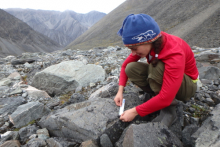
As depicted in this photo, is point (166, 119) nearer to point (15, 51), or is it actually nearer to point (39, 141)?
point (39, 141)

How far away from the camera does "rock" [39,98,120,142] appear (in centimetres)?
203

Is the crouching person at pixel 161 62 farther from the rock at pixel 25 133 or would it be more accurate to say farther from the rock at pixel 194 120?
the rock at pixel 25 133

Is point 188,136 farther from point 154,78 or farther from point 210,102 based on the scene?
point 210,102

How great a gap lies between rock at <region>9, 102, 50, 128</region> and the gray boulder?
2.69 metres

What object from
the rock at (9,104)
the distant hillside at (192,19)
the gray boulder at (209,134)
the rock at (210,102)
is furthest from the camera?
the distant hillside at (192,19)

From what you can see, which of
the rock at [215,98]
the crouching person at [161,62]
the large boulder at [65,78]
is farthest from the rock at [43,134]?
the rock at [215,98]

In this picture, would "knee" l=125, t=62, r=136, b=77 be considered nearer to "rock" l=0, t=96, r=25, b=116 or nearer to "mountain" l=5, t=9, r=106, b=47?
"rock" l=0, t=96, r=25, b=116

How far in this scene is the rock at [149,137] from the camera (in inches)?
64.3

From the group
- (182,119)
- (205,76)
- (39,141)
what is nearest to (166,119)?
(182,119)

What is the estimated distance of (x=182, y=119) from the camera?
229 cm

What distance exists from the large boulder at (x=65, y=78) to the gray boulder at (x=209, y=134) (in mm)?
3280

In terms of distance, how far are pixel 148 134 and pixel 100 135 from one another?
0.66 meters

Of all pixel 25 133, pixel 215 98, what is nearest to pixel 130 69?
pixel 215 98

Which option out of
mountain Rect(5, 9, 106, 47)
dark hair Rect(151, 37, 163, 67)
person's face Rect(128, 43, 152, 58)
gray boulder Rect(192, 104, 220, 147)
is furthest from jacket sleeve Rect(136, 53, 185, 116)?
mountain Rect(5, 9, 106, 47)
